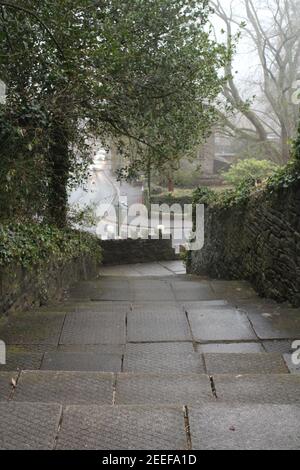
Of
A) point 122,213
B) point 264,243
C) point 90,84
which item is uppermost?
point 90,84

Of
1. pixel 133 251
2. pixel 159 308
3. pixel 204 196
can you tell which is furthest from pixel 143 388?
pixel 133 251

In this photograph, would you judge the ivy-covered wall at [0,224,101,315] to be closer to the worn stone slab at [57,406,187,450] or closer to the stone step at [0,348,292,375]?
the stone step at [0,348,292,375]

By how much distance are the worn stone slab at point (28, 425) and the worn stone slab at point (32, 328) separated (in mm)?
1983

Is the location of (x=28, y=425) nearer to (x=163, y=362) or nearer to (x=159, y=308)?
(x=163, y=362)

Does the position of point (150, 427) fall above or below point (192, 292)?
above

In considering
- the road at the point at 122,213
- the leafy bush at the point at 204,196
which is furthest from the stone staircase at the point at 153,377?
the road at the point at 122,213

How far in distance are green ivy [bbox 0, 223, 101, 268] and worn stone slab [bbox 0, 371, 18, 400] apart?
1.89 m

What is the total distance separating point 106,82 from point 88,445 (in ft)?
17.9

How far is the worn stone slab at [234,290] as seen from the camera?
6.98 meters

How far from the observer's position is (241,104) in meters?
9.86

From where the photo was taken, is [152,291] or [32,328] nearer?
[32,328]

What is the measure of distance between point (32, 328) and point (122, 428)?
2.69 metres

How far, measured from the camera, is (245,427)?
2.18 meters
